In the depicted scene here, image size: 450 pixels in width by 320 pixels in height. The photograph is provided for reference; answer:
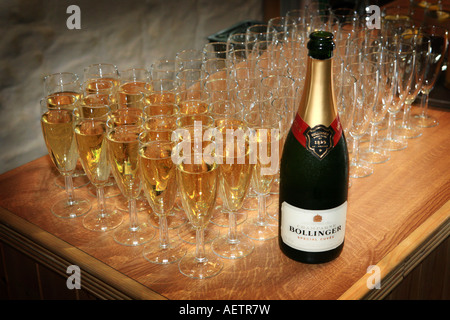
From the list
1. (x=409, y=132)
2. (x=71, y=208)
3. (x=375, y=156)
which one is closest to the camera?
(x=71, y=208)

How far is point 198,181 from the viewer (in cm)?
98

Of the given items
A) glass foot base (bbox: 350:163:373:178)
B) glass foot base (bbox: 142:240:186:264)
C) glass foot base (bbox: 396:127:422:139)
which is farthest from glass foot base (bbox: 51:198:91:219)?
glass foot base (bbox: 396:127:422:139)

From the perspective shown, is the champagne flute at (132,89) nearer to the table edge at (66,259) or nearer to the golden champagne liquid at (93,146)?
the golden champagne liquid at (93,146)

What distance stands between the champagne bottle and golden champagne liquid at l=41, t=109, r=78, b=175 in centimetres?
47

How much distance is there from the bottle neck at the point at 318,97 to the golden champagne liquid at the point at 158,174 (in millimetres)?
269

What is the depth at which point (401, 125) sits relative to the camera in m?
1.70

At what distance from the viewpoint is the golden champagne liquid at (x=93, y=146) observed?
3.75ft

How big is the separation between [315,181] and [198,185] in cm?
24

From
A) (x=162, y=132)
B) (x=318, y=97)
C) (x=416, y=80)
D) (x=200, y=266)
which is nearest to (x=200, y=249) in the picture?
(x=200, y=266)

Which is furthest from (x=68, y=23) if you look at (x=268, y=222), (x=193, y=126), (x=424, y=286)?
(x=424, y=286)

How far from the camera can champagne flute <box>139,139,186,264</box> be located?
39.9 inches

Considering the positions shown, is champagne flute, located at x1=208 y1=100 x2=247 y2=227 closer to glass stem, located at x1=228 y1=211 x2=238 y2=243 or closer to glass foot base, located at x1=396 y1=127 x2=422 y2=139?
glass stem, located at x1=228 y1=211 x2=238 y2=243

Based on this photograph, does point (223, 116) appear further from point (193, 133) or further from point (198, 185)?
point (198, 185)

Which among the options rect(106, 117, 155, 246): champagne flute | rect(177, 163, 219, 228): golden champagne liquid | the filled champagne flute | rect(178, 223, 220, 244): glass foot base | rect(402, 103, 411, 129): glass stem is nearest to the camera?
rect(177, 163, 219, 228): golden champagne liquid
